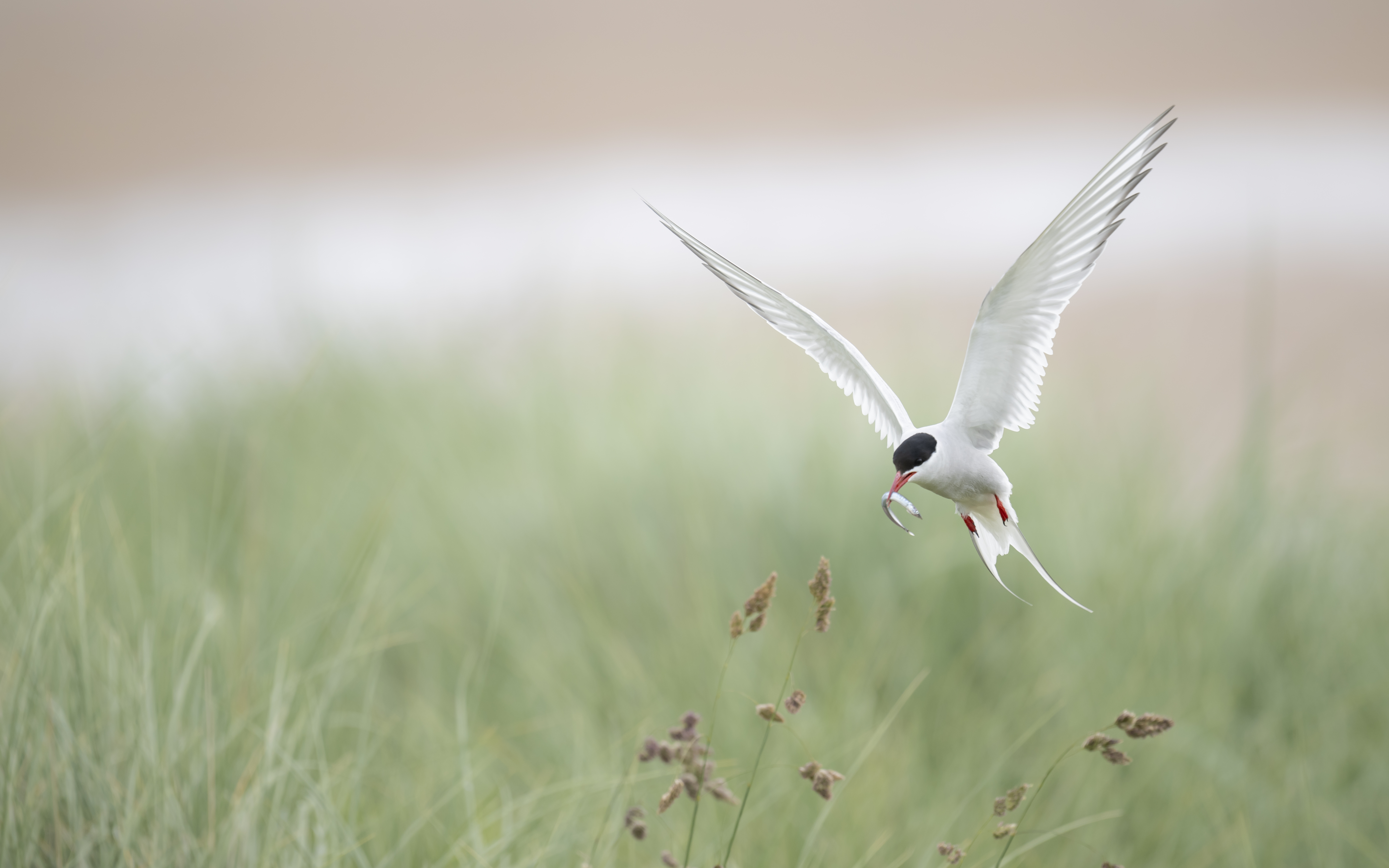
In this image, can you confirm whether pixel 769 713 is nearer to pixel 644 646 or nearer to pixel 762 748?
pixel 762 748

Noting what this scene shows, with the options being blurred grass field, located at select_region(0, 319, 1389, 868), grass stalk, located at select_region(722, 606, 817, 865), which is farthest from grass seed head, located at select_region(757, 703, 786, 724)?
blurred grass field, located at select_region(0, 319, 1389, 868)

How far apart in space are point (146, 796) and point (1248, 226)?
5.67 feet

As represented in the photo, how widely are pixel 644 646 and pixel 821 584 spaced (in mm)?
724

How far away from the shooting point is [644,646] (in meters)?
0.99

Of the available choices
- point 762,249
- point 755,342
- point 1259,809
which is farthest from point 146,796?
point 762,249

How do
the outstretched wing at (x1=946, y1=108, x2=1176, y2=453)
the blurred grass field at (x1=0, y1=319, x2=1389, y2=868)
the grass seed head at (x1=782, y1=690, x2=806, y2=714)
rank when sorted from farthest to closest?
the blurred grass field at (x1=0, y1=319, x2=1389, y2=868)
the grass seed head at (x1=782, y1=690, x2=806, y2=714)
the outstretched wing at (x1=946, y1=108, x2=1176, y2=453)

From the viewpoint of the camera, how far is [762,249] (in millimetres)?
1850

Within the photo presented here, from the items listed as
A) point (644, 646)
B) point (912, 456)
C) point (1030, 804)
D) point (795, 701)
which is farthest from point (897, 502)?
point (644, 646)

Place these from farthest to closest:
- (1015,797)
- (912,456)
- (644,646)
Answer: (644,646) → (1015,797) → (912,456)

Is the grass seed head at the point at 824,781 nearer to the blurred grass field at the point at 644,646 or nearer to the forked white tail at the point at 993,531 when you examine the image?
the forked white tail at the point at 993,531

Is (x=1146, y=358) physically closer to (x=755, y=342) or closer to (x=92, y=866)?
(x=755, y=342)

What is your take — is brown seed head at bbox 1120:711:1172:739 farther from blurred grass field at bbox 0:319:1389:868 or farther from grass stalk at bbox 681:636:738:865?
blurred grass field at bbox 0:319:1389:868

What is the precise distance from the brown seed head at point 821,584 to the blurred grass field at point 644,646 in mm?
279

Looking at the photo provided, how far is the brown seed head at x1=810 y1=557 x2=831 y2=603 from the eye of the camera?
11.3 inches
